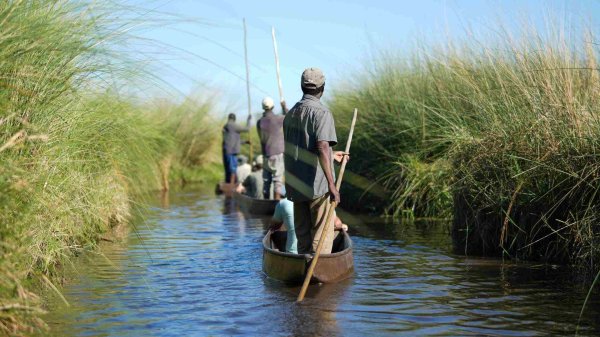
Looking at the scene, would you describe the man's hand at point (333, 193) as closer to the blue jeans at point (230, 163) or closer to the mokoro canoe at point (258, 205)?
the mokoro canoe at point (258, 205)

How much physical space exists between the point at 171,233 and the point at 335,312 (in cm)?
662

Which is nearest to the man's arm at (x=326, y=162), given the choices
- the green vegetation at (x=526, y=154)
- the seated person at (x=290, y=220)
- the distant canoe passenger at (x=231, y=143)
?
the seated person at (x=290, y=220)

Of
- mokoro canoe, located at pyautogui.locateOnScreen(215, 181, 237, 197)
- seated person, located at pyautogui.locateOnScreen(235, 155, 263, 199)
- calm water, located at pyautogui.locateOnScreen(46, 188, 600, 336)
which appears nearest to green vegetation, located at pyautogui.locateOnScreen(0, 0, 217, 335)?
calm water, located at pyautogui.locateOnScreen(46, 188, 600, 336)

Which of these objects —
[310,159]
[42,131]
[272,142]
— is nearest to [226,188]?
[272,142]

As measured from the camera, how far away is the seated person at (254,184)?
18406 millimetres

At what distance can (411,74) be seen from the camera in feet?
55.7

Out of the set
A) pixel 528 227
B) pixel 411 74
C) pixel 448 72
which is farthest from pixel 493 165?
pixel 411 74

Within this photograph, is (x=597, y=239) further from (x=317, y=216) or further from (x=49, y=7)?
(x=49, y=7)

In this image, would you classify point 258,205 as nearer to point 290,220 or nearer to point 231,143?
point 231,143

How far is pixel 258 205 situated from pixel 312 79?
27.7 feet

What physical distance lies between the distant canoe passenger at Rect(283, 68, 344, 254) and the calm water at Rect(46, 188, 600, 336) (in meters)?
0.65

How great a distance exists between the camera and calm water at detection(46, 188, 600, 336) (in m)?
7.34

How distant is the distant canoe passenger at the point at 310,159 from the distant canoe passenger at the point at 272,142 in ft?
25.7

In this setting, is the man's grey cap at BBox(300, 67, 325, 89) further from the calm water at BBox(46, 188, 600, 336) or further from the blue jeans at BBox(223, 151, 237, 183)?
the blue jeans at BBox(223, 151, 237, 183)
